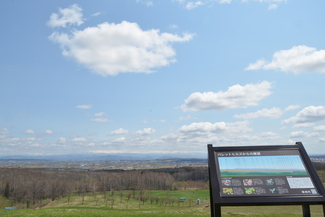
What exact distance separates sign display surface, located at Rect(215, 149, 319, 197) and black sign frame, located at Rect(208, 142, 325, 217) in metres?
0.02

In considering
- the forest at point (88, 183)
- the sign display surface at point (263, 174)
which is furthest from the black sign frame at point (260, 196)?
the forest at point (88, 183)

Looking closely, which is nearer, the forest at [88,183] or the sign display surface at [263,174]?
the sign display surface at [263,174]

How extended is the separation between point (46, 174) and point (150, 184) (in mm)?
16552

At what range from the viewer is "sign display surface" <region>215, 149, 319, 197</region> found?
4.14 meters

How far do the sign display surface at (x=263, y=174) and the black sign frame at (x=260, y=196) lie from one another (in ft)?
0.07

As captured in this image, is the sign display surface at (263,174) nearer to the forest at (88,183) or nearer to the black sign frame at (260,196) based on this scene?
the black sign frame at (260,196)

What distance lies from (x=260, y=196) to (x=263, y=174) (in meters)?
0.46

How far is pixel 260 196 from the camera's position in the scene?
406cm

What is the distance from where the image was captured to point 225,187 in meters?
4.20

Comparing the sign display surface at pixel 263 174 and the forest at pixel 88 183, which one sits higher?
the sign display surface at pixel 263 174

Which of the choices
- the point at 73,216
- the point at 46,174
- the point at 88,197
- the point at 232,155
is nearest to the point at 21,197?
the point at 46,174

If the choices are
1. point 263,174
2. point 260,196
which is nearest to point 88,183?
point 263,174

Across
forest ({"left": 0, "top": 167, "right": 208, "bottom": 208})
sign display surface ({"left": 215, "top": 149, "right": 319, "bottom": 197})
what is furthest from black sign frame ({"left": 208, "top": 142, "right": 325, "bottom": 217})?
forest ({"left": 0, "top": 167, "right": 208, "bottom": 208})

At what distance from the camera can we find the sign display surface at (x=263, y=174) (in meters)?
4.14
